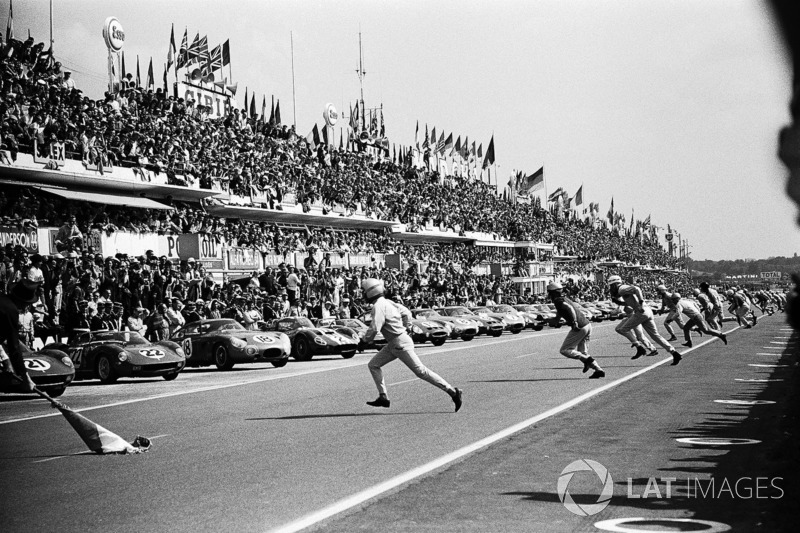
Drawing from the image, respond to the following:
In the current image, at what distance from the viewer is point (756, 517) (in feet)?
18.8

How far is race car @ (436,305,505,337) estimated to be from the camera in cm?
3744

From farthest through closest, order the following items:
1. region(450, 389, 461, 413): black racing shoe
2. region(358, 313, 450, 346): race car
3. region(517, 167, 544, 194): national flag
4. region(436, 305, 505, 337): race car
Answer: region(517, 167, 544, 194): national flag < region(436, 305, 505, 337): race car < region(358, 313, 450, 346): race car < region(450, 389, 461, 413): black racing shoe

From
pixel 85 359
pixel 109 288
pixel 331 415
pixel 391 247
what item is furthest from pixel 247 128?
pixel 331 415

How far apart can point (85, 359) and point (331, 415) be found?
9641 mm

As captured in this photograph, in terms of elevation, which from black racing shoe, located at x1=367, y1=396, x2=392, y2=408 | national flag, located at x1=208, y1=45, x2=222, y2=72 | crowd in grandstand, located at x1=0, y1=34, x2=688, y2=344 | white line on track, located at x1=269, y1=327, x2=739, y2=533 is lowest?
white line on track, located at x1=269, y1=327, x2=739, y2=533

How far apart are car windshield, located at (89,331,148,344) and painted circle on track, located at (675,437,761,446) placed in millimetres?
13721

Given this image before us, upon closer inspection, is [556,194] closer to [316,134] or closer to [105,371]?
[316,134]

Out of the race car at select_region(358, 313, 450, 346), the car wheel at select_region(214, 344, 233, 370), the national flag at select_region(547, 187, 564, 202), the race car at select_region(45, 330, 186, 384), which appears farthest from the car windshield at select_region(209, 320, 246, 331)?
the national flag at select_region(547, 187, 564, 202)

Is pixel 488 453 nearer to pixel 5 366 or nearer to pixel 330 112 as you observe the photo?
pixel 5 366

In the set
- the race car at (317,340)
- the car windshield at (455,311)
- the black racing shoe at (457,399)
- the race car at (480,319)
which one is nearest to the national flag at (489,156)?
the race car at (480,319)

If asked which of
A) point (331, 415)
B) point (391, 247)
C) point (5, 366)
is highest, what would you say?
point (391, 247)

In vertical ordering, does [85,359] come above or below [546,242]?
below

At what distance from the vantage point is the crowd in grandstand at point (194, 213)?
26266 millimetres

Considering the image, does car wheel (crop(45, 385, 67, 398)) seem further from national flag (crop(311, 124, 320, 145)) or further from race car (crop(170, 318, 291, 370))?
national flag (crop(311, 124, 320, 145))
